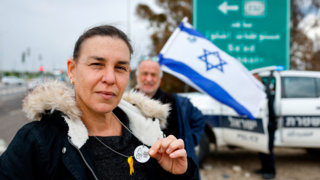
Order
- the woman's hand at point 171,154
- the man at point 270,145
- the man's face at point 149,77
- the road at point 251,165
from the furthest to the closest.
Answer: the road at point 251,165, the man at point 270,145, the man's face at point 149,77, the woman's hand at point 171,154

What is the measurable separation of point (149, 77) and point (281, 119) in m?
3.24

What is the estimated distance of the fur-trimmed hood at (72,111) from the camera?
1.23m

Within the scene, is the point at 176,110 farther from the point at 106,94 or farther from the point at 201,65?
the point at 106,94

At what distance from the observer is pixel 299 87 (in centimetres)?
539

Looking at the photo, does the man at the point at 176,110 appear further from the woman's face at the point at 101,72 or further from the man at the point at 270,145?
the man at the point at 270,145

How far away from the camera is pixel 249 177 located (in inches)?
198

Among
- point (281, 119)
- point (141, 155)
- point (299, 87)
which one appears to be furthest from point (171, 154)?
point (299, 87)

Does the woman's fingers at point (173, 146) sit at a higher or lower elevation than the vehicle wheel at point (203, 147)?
higher

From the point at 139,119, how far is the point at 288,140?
4331mm

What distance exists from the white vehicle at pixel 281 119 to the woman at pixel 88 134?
3.78 m

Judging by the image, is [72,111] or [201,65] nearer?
[72,111]

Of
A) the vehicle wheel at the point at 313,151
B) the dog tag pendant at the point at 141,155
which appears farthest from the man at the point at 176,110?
the vehicle wheel at the point at 313,151

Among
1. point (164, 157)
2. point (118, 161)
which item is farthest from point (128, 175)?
point (164, 157)

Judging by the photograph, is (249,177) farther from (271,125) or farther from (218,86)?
(218,86)
